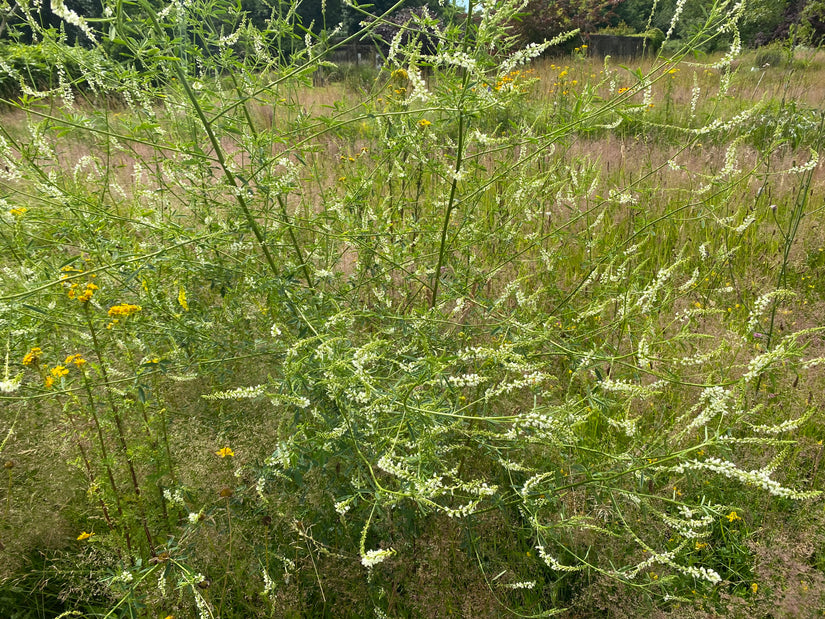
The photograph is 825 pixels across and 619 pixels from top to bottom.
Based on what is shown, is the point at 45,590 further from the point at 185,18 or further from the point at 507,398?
the point at 185,18

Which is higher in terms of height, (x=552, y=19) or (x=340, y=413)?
(x=552, y=19)

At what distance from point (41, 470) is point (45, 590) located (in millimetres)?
449

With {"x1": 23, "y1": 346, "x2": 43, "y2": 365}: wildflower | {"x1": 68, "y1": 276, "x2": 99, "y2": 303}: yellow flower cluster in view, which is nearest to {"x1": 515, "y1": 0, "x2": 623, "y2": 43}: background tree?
{"x1": 68, "y1": 276, "x2": 99, "y2": 303}: yellow flower cluster

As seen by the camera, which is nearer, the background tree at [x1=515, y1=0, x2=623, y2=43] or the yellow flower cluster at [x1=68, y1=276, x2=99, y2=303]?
the yellow flower cluster at [x1=68, y1=276, x2=99, y2=303]

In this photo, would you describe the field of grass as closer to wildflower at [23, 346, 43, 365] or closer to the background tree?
wildflower at [23, 346, 43, 365]

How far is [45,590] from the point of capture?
1912mm

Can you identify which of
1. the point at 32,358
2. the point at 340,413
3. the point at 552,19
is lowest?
the point at 340,413

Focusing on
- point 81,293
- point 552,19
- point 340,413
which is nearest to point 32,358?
point 81,293

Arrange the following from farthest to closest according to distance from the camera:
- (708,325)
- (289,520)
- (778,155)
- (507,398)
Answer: (778,155)
(708,325)
(507,398)
(289,520)

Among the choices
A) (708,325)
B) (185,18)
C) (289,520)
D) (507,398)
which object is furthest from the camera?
(708,325)

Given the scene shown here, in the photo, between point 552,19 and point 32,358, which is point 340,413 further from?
point 552,19

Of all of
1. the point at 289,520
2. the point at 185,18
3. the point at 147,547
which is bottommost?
the point at 147,547

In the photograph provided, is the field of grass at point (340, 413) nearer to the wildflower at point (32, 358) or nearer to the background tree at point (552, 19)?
the wildflower at point (32, 358)

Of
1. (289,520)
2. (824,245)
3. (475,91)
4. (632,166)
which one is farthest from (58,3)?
(632,166)
